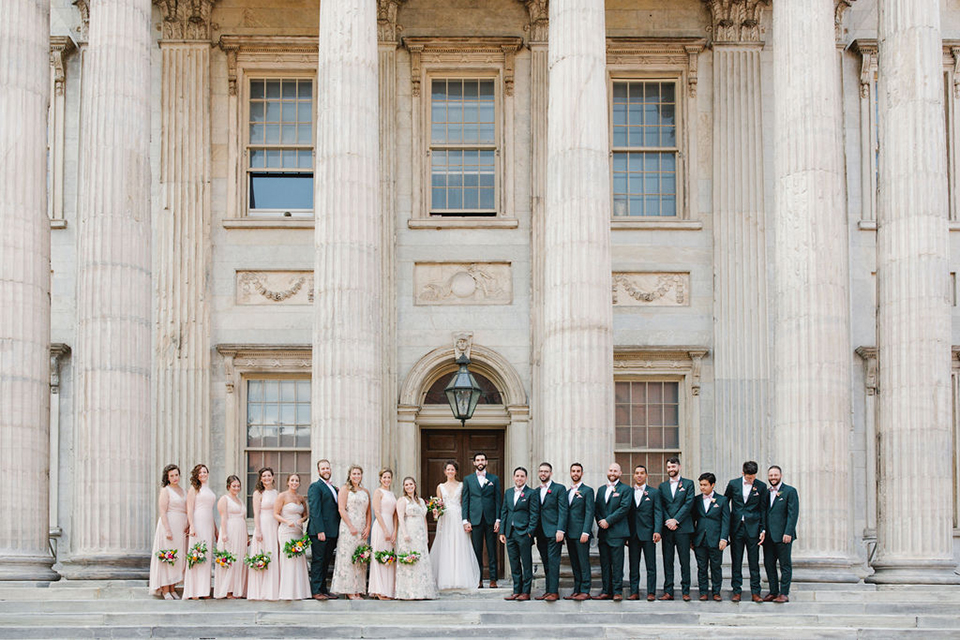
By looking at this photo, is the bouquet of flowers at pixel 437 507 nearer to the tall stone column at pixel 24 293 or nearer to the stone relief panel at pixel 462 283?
the tall stone column at pixel 24 293

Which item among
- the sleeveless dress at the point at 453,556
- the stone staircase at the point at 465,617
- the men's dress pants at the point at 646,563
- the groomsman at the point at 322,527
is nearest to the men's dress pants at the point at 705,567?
the stone staircase at the point at 465,617

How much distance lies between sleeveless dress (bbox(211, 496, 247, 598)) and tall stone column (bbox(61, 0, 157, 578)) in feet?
6.60

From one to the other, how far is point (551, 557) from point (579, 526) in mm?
542

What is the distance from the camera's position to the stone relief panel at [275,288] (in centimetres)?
2592

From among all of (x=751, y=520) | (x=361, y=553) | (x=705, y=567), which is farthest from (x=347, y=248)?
(x=751, y=520)

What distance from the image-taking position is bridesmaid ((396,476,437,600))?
19.2 m

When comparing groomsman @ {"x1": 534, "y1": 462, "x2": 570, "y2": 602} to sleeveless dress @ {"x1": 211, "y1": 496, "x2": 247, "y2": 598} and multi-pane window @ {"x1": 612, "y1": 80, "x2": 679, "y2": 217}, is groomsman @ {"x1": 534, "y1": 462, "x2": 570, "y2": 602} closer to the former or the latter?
sleeveless dress @ {"x1": 211, "y1": 496, "x2": 247, "y2": 598}

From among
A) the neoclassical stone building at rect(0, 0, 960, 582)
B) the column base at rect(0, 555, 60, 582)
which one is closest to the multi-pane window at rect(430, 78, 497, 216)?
the neoclassical stone building at rect(0, 0, 960, 582)

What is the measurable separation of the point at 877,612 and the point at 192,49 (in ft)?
49.2

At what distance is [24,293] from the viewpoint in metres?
21.3

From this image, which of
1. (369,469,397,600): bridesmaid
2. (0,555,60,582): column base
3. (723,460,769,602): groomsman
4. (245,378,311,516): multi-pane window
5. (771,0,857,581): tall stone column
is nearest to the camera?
(723,460,769,602): groomsman

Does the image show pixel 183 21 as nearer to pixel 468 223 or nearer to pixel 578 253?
pixel 468 223

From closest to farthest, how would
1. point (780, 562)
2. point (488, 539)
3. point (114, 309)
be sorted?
point (780, 562)
point (488, 539)
point (114, 309)

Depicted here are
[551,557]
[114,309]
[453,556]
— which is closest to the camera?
[551,557]
